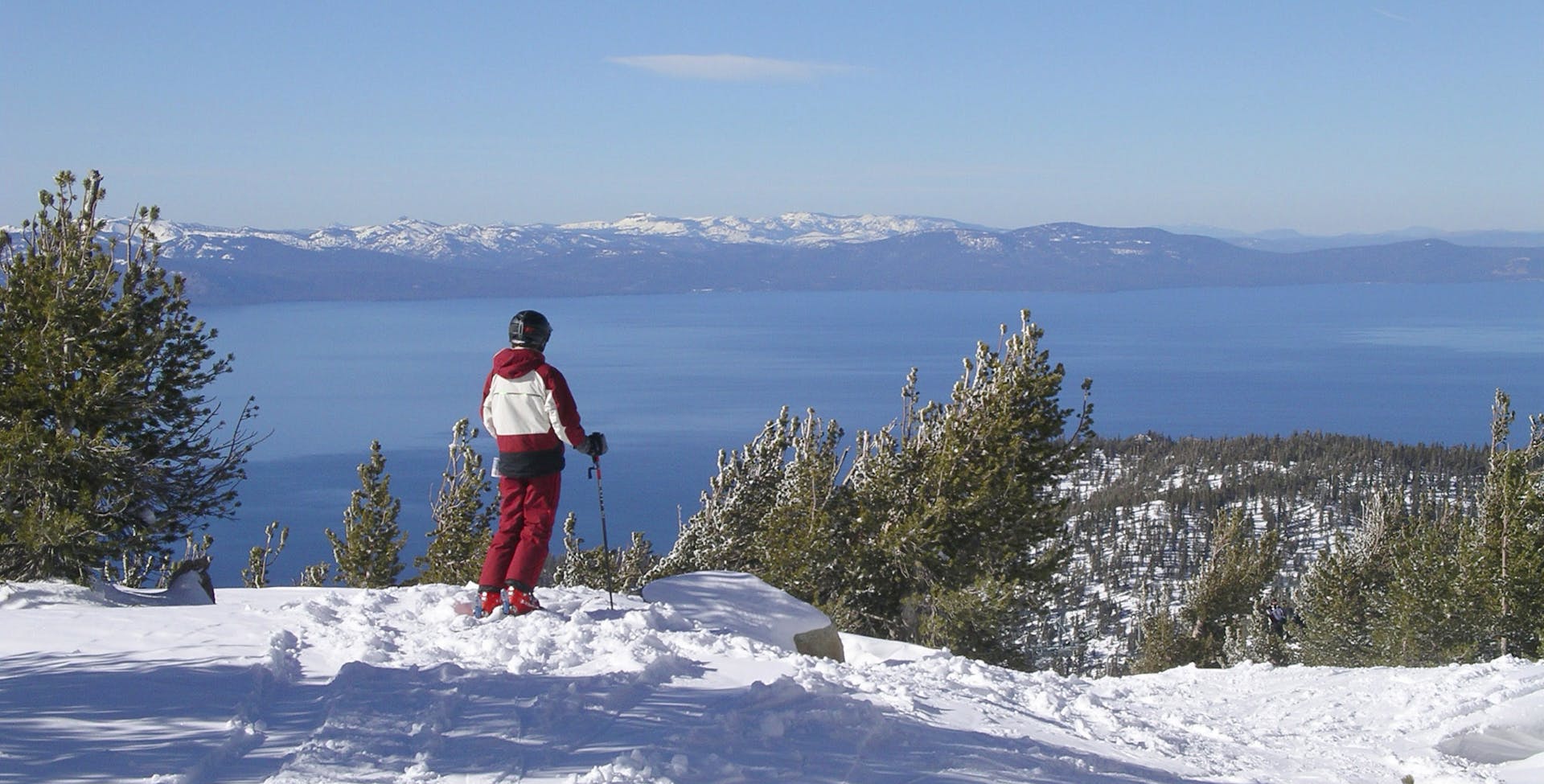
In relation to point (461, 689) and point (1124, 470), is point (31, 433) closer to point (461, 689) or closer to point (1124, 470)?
point (461, 689)

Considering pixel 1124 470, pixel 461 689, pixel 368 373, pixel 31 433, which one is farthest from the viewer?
pixel 368 373

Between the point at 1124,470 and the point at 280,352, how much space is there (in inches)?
4968

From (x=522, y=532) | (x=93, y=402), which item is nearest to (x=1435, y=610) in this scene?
(x=522, y=532)

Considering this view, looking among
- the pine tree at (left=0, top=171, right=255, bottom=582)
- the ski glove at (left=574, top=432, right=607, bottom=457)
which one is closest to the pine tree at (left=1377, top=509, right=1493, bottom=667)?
the ski glove at (left=574, top=432, right=607, bottom=457)

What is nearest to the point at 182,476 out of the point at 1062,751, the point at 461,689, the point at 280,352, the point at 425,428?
the point at 461,689

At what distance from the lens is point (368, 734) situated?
15.4ft

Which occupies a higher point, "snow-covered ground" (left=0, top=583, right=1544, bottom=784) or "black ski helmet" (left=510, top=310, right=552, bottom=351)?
"black ski helmet" (left=510, top=310, right=552, bottom=351)

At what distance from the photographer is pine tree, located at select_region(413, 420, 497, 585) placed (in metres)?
19.2

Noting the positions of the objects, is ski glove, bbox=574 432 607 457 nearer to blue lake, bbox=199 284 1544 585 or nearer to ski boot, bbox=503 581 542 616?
ski boot, bbox=503 581 542 616

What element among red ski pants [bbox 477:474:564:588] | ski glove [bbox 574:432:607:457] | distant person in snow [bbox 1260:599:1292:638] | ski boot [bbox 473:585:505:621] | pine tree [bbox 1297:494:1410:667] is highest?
ski glove [bbox 574:432:607:457]

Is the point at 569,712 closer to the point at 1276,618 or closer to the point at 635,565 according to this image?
the point at 635,565

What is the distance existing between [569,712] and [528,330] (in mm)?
2760

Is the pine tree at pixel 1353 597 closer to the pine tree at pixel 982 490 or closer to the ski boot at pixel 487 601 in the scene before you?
the pine tree at pixel 982 490

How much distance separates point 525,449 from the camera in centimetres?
728
